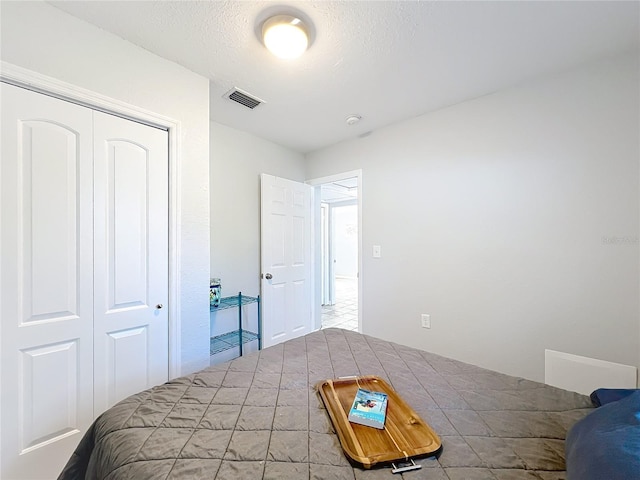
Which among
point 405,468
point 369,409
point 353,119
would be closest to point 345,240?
point 353,119

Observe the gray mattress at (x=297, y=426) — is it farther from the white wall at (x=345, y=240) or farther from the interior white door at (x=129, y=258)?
the white wall at (x=345, y=240)

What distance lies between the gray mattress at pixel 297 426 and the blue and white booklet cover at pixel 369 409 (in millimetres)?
105

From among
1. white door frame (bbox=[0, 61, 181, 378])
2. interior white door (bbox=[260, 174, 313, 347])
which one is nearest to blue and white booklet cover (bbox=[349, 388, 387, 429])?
white door frame (bbox=[0, 61, 181, 378])

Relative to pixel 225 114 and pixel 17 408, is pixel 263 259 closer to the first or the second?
pixel 225 114

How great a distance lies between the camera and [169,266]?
1.86 m

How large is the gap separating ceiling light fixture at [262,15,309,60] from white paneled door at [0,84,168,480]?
0.92m

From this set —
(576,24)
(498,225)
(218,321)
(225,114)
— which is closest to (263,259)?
(218,321)

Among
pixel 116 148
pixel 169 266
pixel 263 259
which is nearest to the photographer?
pixel 116 148

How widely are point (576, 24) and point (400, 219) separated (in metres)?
1.73

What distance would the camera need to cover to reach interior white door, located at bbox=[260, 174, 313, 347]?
3.12m

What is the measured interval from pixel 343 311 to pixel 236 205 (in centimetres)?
328

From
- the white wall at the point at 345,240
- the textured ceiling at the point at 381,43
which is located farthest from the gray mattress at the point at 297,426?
the white wall at the point at 345,240

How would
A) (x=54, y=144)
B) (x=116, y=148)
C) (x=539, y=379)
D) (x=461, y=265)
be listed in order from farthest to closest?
(x=461, y=265) < (x=539, y=379) < (x=116, y=148) < (x=54, y=144)

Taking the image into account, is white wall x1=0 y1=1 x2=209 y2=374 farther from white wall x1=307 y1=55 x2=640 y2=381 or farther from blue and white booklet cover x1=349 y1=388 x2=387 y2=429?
white wall x1=307 y1=55 x2=640 y2=381
